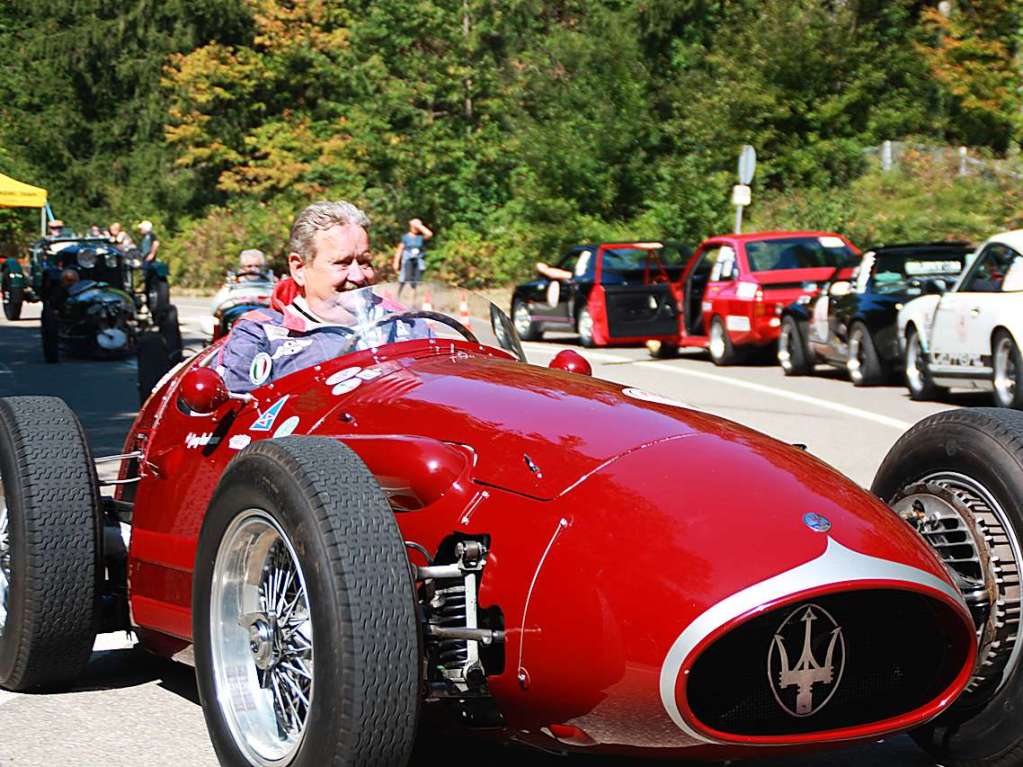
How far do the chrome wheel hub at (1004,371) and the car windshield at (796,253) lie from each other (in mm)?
6299

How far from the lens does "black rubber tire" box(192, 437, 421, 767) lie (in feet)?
11.6

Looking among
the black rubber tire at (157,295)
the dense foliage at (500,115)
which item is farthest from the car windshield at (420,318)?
the dense foliage at (500,115)

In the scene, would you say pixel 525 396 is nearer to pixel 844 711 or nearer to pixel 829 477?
pixel 829 477

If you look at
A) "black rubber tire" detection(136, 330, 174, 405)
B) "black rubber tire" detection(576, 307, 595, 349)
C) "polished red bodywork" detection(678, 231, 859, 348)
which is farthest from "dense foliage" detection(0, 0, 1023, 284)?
"black rubber tire" detection(136, 330, 174, 405)

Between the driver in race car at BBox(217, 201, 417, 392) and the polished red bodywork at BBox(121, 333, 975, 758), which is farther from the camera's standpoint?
the driver in race car at BBox(217, 201, 417, 392)

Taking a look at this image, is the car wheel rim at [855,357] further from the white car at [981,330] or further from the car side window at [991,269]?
the car side window at [991,269]

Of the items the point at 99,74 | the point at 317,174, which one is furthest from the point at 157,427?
the point at 99,74

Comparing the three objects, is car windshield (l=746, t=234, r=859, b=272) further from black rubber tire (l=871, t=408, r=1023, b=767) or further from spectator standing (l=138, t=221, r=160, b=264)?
black rubber tire (l=871, t=408, r=1023, b=767)

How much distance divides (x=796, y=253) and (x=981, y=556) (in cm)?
1711

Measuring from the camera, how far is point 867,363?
17484 millimetres

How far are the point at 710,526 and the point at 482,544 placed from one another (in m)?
0.56

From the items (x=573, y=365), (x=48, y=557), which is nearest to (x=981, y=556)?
(x=573, y=365)

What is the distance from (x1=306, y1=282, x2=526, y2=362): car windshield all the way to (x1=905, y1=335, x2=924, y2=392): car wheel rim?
10.9 m

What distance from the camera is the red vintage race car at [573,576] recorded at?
3551mm
